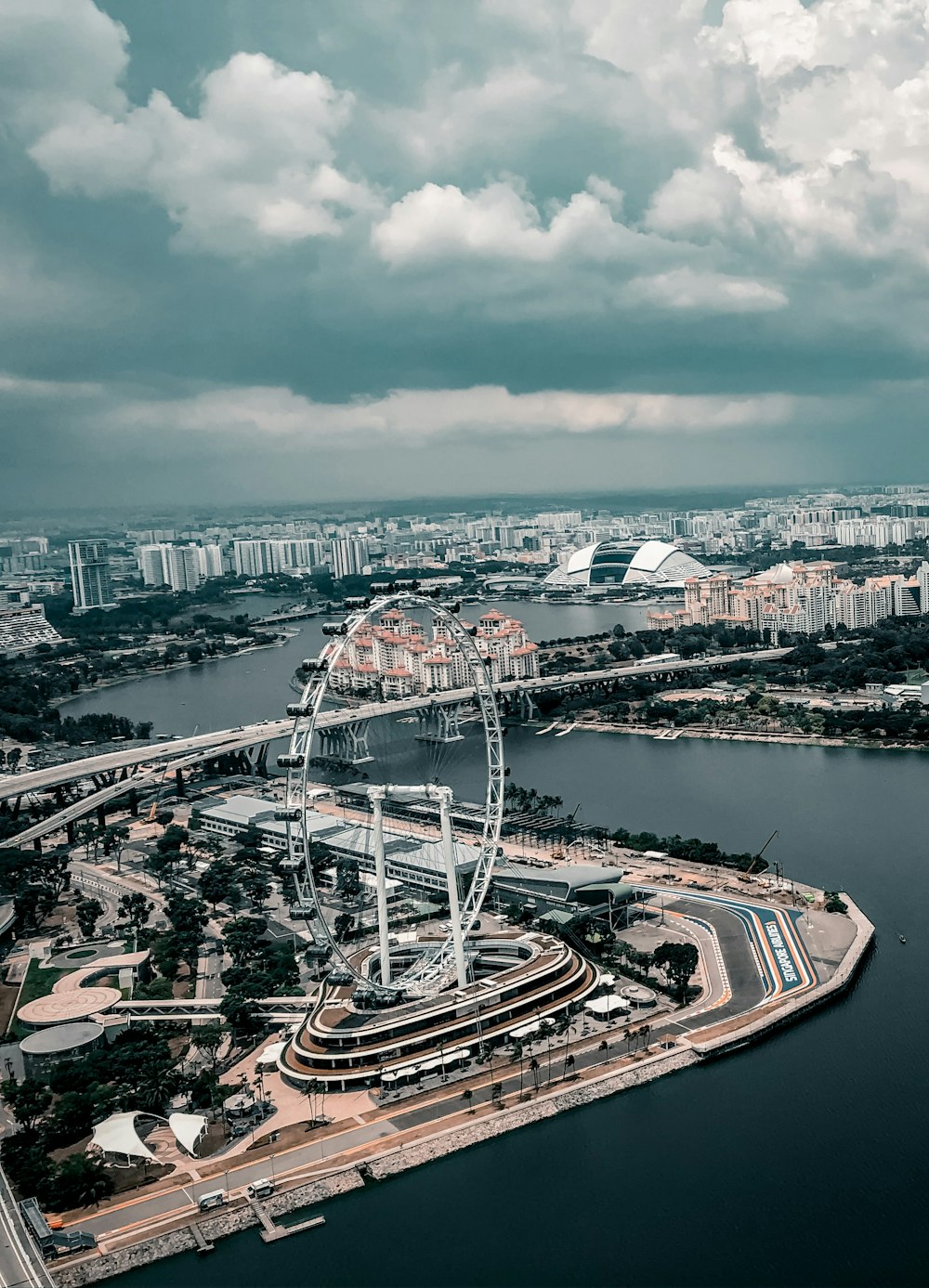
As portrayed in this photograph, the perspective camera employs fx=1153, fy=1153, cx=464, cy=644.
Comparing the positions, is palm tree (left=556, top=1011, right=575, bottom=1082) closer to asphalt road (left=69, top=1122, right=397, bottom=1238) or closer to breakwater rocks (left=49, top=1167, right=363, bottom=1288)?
asphalt road (left=69, top=1122, right=397, bottom=1238)

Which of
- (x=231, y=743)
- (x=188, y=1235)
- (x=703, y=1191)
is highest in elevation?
(x=231, y=743)

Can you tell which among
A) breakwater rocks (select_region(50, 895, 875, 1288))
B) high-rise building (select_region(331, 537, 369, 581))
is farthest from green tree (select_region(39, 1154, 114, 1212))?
high-rise building (select_region(331, 537, 369, 581))

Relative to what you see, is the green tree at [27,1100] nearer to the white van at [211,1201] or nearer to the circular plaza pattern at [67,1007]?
the circular plaza pattern at [67,1007]

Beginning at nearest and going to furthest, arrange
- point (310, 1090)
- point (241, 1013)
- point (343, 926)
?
point (310, 1090) < point (241, 1013) < point (343, 926)

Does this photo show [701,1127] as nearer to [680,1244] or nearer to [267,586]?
[680,1244]

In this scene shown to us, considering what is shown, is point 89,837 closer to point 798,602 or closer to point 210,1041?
point 210,1041

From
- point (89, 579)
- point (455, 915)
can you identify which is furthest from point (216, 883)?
point (89, 579)

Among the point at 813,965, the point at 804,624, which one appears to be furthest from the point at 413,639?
the point at 813,965
